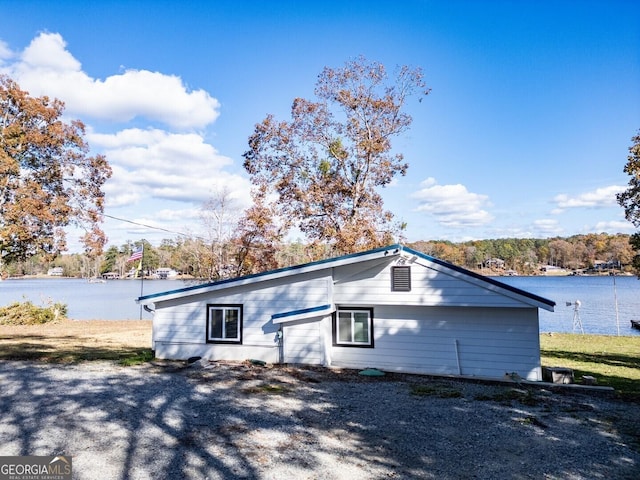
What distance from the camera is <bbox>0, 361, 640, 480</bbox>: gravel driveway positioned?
4742mm

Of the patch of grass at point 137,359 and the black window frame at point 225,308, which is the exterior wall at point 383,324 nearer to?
the black window frame at point 225,308

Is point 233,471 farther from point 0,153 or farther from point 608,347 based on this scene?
point 608,347

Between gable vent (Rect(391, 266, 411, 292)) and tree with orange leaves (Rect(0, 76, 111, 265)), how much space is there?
42.5ft

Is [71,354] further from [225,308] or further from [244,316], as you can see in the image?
[244,316]

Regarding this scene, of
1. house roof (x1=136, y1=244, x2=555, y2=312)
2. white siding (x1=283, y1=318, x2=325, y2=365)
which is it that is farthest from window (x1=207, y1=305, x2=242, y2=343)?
white siding (x1=283, y1=318, x2=325, y2=365)

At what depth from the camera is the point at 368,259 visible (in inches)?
428

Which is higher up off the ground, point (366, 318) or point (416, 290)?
point (416, 290)

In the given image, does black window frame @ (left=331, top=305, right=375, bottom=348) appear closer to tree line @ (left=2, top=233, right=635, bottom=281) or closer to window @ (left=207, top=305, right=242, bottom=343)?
window @ (left=207, top=305, right=242, bottom=343)

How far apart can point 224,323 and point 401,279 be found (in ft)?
17.7

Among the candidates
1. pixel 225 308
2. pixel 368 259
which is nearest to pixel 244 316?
pixel 225 308

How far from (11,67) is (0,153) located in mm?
4230

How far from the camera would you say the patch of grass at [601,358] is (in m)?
11.1

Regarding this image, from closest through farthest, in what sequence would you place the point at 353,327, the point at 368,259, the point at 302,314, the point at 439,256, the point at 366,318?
the point at 302,314
the point at 368,259
the point at 366,318
the point at 353,327
the point at 439,256

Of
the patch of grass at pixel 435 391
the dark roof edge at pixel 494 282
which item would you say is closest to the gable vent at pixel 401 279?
the dark roof edge at pixel 494 282
